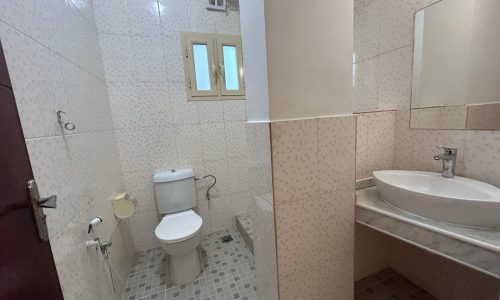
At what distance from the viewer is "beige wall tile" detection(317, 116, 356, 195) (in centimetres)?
91

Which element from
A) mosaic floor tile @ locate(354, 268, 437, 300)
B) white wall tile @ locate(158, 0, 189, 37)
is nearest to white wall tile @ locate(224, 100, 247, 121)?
white wall tile @ locate(158, 0, 189, 37)

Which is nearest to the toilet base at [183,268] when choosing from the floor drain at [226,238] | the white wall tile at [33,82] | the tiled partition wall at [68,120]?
the tiled partition wall at [68,120]

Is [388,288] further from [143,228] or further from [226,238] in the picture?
[143,228]

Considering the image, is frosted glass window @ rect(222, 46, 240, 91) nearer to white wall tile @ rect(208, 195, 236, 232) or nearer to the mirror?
white wall tile @ rect(208, 195, 236, 232)

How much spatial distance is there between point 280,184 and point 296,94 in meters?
0.38

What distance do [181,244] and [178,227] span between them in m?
0.18

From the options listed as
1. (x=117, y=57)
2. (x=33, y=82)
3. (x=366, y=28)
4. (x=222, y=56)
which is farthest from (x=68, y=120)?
(x=366, y=28)

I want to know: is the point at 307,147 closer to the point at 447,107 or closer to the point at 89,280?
the point at 447,107

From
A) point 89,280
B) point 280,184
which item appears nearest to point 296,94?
point 280,184

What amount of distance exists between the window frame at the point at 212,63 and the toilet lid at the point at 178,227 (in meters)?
1.12

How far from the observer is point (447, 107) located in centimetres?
111

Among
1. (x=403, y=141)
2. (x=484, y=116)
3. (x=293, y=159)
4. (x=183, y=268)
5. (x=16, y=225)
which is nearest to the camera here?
(x=16, y=225)

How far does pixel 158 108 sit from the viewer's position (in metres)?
1.90

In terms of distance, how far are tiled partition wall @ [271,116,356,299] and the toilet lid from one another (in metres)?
0.88
